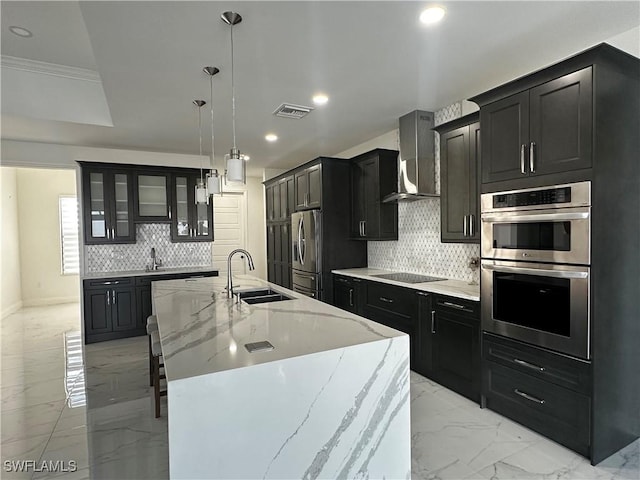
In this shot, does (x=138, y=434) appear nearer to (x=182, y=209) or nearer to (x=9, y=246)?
(x=182, y=209)

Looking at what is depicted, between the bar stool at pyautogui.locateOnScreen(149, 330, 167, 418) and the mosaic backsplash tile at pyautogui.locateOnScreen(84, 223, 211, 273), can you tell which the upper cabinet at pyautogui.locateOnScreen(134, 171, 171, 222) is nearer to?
the mosaic backsplash tile at pyautogui.locateOnScreen(84, 223, 211, 273)

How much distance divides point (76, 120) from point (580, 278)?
4922mm

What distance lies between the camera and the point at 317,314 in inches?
86.7

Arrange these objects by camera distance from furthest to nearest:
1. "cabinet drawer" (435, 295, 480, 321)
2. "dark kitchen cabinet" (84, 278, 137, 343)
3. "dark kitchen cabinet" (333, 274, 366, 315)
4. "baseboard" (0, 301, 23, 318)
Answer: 1. "baseboard" (0, 301, 23, 318)
2. "dark kitchen cabinet" (84, 278, 137, 343)
3. "dark kitchen cabinet" (333, 274, 366, 315)
4. "cabinet drawer" (435, 295, 480, 321)

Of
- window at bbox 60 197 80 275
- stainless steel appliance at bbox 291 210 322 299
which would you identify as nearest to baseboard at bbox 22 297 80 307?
window at bbox 60 197 80 275

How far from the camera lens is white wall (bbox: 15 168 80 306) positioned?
7.33 m

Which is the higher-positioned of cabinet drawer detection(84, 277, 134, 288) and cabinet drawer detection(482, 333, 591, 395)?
cabinet drawer detection(84, 277, 134, 288)

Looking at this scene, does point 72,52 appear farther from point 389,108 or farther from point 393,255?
point 393,255

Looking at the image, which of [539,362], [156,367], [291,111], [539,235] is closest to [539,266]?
[539,235]

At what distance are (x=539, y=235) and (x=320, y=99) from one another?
2.31 metres

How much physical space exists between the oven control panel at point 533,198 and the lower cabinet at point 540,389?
99 cm

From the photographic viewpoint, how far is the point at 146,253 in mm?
5691

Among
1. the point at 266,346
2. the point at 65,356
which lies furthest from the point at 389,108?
the point at 65,356

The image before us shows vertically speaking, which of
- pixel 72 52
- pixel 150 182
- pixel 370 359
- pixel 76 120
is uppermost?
pixel 72 52
